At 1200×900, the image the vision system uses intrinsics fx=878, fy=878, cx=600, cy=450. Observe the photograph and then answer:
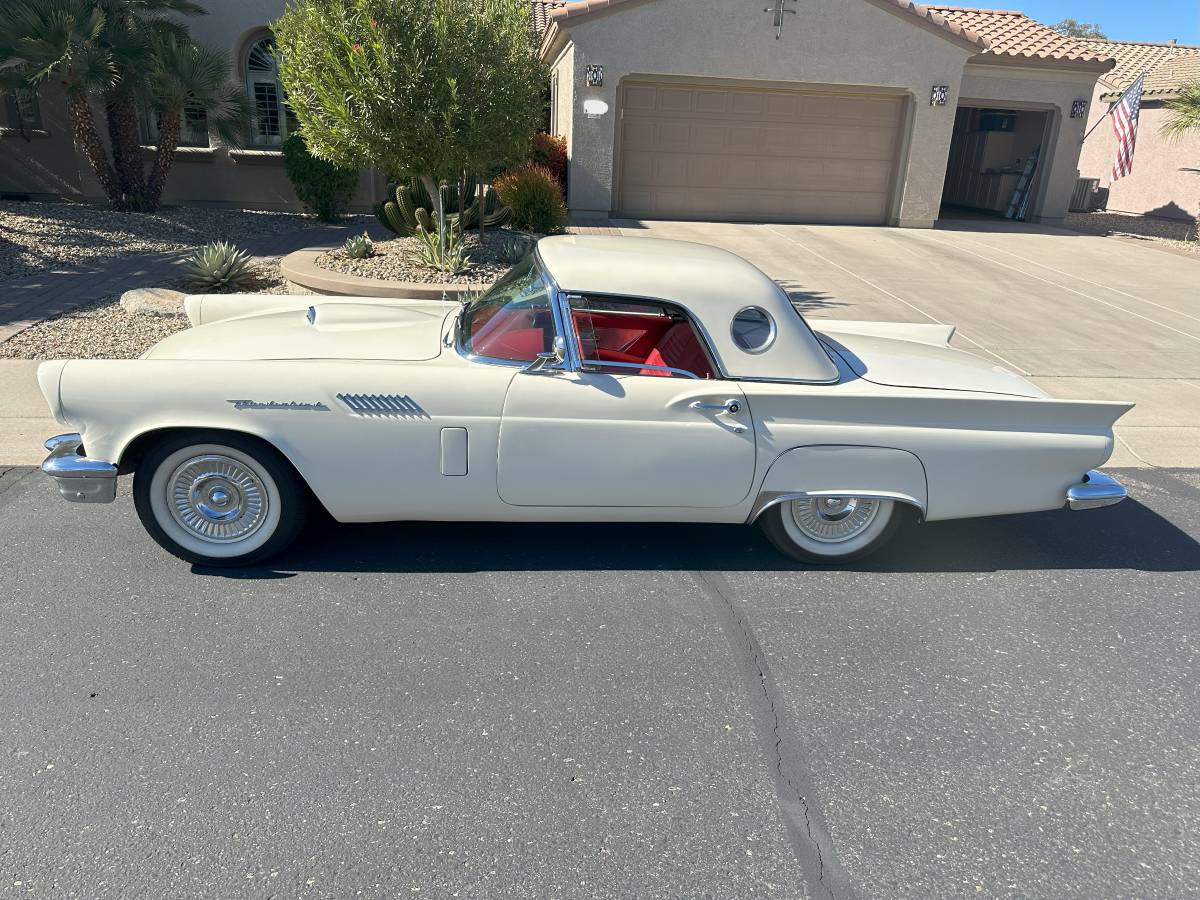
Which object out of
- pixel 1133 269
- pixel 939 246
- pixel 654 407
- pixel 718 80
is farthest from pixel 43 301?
pixel 1133 269

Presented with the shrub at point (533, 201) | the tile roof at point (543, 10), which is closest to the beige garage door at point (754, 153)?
the shrub at point (533, 201)

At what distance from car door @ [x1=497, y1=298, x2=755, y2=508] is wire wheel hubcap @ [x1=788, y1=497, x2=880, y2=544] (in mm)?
381

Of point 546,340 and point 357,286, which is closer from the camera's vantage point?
point 546,340

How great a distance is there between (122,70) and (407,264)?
6.77m

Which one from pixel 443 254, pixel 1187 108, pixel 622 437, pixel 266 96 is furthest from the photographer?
pixel 1187 108

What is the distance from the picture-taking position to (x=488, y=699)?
10.3ft

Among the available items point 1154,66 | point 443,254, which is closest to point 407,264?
point 443,254

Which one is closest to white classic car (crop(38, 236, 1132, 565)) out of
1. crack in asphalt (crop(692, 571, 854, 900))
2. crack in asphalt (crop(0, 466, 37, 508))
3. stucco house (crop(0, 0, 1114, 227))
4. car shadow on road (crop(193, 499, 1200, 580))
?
car shadow on road (crop(193, 499, 1200, 580))

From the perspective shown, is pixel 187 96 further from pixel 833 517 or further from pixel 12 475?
pixel 833 517

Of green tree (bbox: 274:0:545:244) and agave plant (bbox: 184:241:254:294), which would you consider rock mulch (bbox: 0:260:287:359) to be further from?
green tree (bbox: 274:0:545:244)

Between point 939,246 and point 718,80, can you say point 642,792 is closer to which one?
point 939,246

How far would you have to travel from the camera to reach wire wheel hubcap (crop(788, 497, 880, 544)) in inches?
161

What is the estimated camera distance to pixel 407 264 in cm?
962

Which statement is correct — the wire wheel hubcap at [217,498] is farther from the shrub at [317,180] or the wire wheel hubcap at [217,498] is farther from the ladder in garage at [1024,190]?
the ladder in garage at [1024,190]
